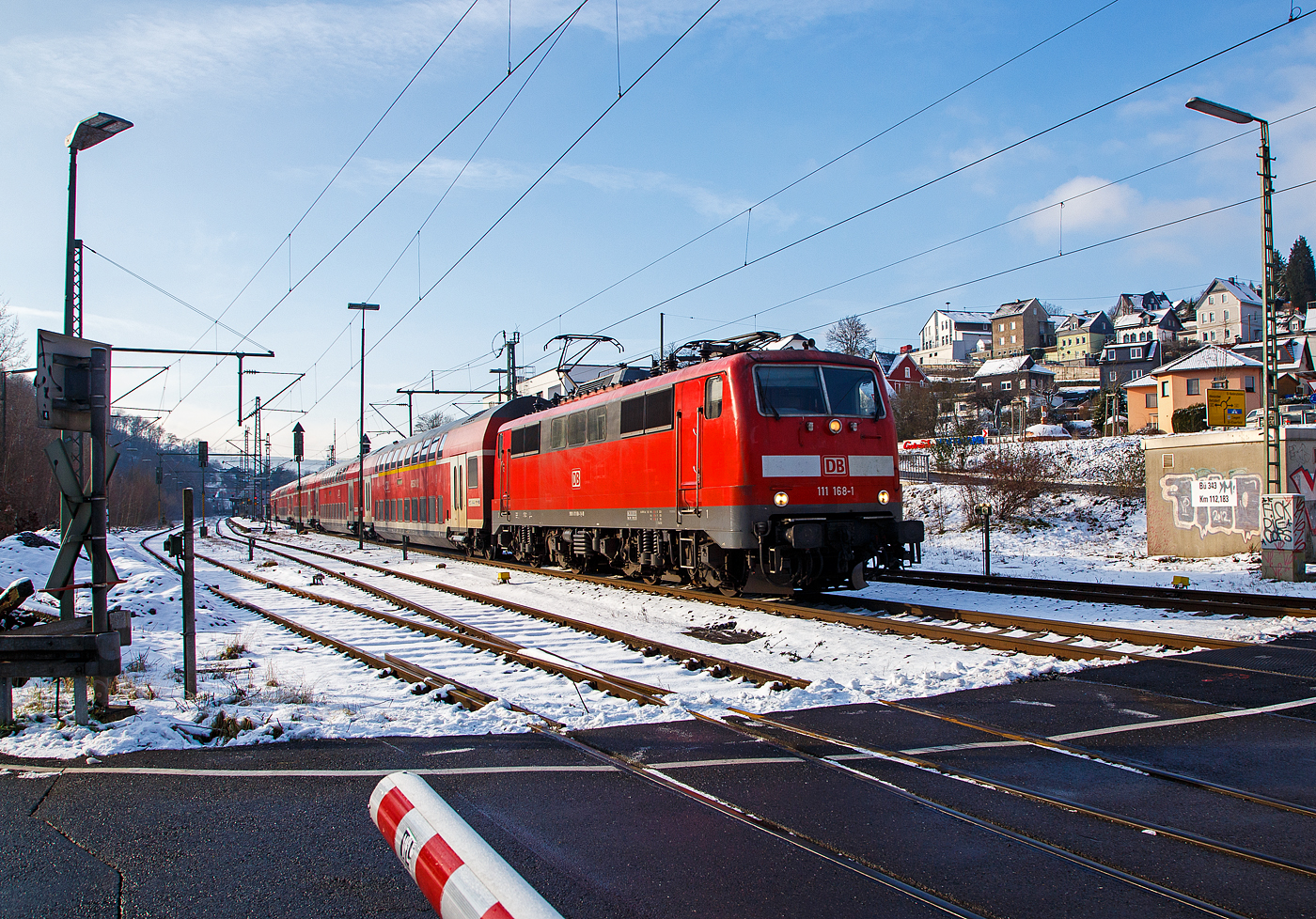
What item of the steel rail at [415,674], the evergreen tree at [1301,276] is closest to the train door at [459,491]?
the steel rail at [415,674]

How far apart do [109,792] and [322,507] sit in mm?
47480

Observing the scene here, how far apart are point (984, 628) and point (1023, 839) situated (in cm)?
654

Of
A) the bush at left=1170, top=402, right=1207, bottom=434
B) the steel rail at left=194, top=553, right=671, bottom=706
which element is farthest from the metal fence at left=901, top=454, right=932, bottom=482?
the steel rail at left=194, top=553, right=671, bottom=706

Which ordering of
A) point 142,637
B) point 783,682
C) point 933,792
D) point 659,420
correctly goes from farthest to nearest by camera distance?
point 659,420, point 142,637, point 783,682, point 933,792

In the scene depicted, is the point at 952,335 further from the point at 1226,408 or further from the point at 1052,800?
the point at 1052,800

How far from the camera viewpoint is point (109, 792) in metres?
5.16

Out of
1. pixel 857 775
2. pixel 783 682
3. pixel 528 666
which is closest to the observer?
pixel 857 775

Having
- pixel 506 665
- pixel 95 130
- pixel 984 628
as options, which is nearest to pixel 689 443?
pixel 984 628

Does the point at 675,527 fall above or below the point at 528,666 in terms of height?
above

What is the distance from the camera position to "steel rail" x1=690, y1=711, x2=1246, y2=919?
11.6 ft

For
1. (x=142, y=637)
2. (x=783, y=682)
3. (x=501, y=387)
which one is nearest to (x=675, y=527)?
(x=783, y=682)

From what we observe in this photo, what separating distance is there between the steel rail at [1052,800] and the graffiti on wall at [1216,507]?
14.5m

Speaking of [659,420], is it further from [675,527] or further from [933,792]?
[933,792]

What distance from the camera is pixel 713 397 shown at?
12570mm
